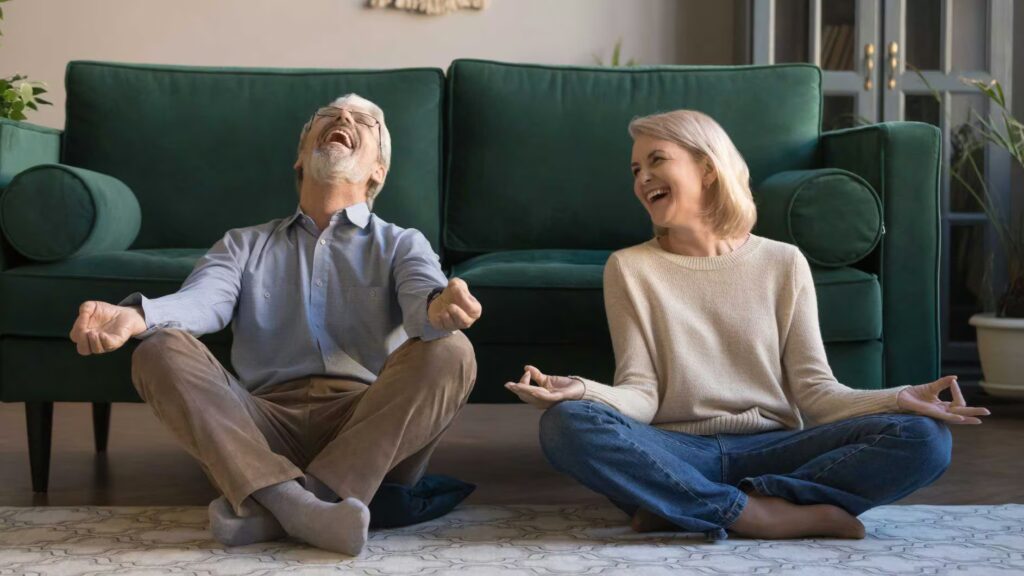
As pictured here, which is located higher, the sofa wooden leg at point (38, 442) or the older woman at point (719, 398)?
the older woman at point (719, 398)

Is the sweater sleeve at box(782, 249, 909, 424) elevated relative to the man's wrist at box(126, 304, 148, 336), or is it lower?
lower

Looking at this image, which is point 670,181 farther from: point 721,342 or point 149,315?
point 149,315

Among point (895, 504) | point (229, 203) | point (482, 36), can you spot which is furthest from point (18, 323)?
point (482, 36)

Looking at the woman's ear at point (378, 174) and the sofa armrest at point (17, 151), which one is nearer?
the woman's ear at point (378, 174)

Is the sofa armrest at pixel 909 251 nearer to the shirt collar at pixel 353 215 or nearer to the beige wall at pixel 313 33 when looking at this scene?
the shirt collar at pixel 353 215

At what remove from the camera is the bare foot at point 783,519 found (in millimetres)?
1876

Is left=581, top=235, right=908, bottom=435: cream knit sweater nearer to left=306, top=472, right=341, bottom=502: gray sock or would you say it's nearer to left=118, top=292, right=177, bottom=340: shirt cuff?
left=306, top=472, right=341, bottom=502: gray sock

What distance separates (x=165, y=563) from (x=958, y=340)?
3258 mm

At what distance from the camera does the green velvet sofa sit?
248cm

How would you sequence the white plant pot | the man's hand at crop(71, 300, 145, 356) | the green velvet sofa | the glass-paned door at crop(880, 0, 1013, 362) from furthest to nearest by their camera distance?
the glass-paned door at crop(880, 0, 1013, 362) → the white plant pot → the green velvet sofa → the man's hand at crop(71, 300, 145, 356)

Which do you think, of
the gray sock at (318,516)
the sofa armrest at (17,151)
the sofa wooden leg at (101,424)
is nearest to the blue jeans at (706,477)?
the gray sock at (318,516)

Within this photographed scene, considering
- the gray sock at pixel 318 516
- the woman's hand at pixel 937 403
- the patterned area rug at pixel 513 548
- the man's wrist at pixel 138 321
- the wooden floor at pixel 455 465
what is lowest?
the wooden floor at pixel 455 465

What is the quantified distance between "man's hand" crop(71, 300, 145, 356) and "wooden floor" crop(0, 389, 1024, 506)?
26.6 inches

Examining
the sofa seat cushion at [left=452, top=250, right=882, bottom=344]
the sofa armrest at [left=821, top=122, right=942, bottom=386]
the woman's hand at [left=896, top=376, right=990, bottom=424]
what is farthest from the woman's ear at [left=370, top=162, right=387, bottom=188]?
the sofa armrest at [left=821, top=122, right=942, bottom=386]
